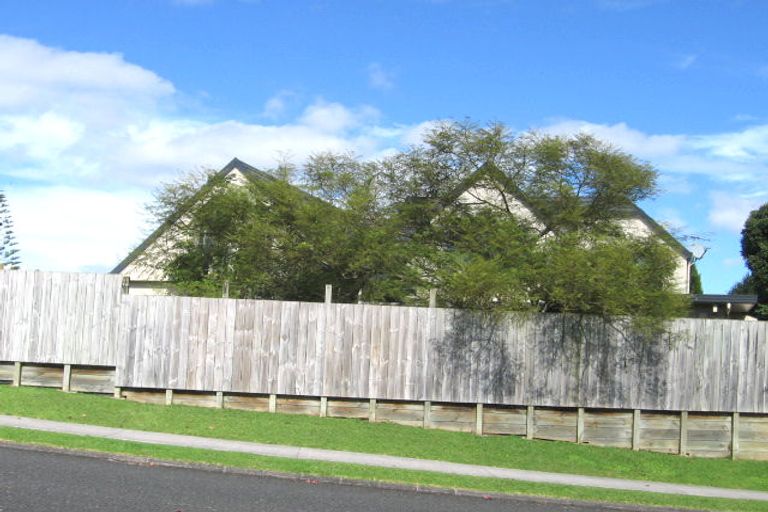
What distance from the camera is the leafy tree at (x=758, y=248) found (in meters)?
32.7

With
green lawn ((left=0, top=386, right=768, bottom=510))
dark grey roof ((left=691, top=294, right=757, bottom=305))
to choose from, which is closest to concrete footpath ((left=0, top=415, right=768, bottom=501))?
green lawn ((left=0, top=386, right=768, bottom=510))

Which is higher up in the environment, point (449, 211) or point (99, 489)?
point (449, 211)

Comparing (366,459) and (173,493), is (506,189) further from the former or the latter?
(173,493)

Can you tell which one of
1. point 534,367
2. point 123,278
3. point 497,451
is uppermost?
point 123,278

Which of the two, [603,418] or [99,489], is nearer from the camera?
[99,489]

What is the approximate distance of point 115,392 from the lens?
15.2m

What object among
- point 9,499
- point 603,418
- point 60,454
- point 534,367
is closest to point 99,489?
point 9,499

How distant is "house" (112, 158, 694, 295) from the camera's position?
58.2ft

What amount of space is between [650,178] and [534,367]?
5.10 metres

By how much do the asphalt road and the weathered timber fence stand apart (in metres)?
4.93

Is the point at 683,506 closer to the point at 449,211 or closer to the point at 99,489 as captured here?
the point at 99,489

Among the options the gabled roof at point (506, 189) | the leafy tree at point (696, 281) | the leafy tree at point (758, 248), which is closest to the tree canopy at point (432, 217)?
the gabled roof at point (506, 189)

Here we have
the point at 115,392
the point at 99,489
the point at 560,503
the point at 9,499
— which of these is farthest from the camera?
the point at 115,392

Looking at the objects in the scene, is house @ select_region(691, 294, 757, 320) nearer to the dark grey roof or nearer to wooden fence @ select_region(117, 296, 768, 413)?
the dark grey roof
